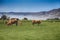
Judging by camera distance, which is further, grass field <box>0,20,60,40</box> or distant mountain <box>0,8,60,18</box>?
distant mountain <box>0,8,60,18</box>

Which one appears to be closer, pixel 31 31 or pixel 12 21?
pixel 31 31

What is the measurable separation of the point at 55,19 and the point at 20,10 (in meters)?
0.85

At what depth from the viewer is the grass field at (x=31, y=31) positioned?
117 inches

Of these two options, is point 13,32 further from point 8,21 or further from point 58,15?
point 58,15

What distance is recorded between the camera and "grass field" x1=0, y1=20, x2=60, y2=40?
2.96 m

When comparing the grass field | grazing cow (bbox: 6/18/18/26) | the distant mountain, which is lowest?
the grass field

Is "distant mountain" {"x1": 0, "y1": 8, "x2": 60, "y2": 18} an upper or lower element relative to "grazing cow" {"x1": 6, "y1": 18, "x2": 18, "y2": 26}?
upper

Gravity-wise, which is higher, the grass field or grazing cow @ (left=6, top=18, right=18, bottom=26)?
grazing cow @ (left=6, top=18, right=18, bottom=26)

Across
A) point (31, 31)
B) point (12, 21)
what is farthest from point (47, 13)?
point (12, 21)

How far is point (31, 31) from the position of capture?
3.08m

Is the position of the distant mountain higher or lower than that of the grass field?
higher

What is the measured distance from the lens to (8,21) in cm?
323

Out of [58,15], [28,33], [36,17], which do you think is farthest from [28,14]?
[58,15]

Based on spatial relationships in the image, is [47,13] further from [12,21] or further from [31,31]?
[12,21]
